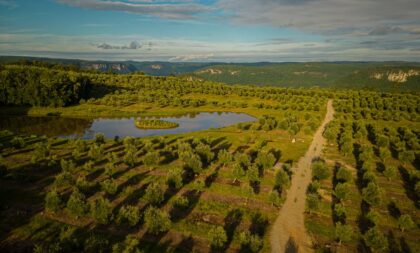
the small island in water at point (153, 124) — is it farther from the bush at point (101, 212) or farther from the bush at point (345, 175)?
the bush at point (101, 212)

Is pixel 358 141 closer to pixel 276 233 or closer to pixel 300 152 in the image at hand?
pixel 300 152

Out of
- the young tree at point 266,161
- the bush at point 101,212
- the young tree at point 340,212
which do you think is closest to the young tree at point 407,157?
the young tree at point 266,161

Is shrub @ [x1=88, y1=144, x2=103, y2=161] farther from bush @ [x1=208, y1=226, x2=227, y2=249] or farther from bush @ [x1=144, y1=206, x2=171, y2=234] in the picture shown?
bush @ [x1=208, y1=226, x2=227, y2=249]

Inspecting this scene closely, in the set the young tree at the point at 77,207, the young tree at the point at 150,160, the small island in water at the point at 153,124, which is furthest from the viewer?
the small island in water at the point at 153,124

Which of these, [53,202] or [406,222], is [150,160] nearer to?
[53,202]

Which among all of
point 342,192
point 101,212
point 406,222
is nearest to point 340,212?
point 342,192

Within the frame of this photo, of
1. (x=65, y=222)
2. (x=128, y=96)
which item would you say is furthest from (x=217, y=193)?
(x=128, y=96)
